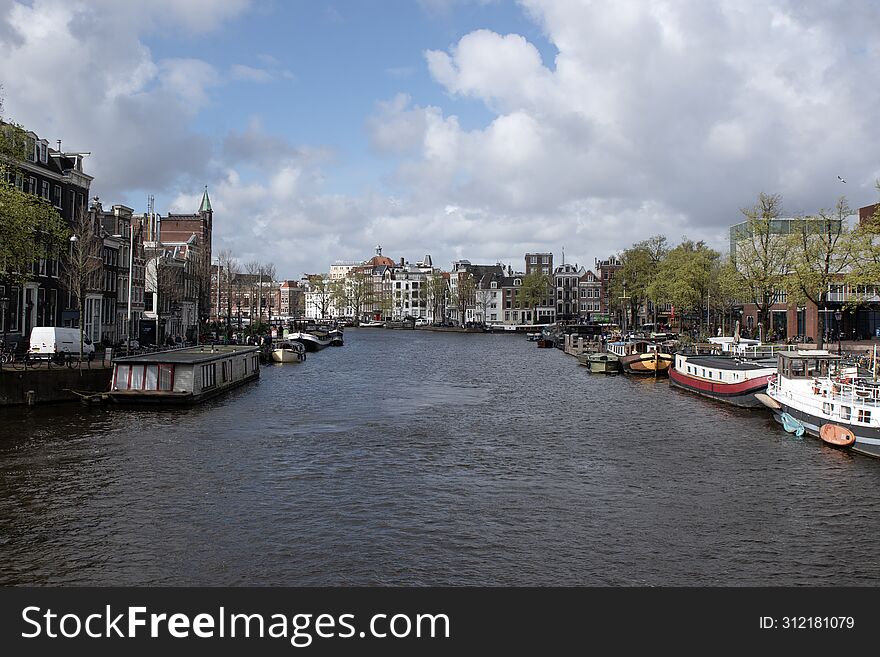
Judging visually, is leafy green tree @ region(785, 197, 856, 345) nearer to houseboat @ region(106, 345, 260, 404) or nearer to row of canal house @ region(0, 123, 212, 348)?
houseboat @ region(106, 345, 260, 404)

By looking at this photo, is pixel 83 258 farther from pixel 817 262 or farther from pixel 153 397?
pixel 817 262

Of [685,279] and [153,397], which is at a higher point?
[685,279]

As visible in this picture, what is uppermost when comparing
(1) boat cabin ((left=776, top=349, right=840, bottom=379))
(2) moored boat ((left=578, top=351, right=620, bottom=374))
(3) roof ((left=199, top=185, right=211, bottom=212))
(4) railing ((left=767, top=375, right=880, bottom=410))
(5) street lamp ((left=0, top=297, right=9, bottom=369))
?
(3) roof ((left=199, top=185, right=211, bottom=212))

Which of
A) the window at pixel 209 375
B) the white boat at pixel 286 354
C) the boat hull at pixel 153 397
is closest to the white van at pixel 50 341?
the boat hull at pixel 153 397

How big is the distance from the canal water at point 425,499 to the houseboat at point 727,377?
6.90ft

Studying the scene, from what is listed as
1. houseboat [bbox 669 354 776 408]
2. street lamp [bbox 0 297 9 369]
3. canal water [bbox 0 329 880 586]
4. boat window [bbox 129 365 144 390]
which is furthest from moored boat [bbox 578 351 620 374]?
street lamp [bbox 0 297 9 369]

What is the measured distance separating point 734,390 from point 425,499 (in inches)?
1257

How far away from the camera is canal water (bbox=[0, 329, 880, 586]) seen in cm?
2016

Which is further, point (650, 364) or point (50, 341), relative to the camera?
point (650, 364)

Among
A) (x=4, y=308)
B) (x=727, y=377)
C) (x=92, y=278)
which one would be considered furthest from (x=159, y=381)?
(x=727, y=377)

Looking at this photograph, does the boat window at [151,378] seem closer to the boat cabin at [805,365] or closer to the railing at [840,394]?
the railing at [840,394]

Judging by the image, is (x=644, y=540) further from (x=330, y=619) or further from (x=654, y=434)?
(x=654, y=434)

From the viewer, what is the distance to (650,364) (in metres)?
77.2

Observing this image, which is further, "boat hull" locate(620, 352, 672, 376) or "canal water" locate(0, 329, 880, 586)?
"boat hull" locate(620, 352, 672, 376)
